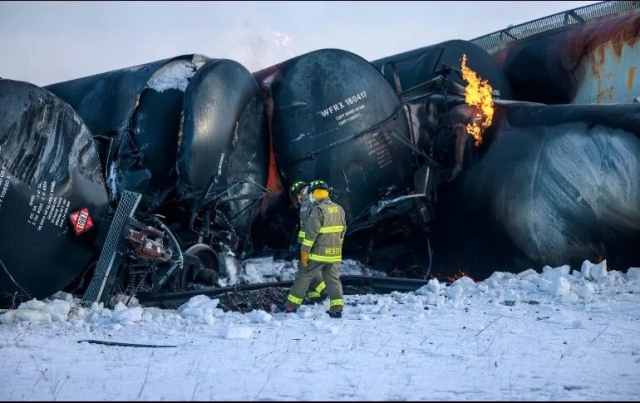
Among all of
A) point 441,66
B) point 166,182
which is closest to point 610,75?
point 441,66

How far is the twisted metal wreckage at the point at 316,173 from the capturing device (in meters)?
7.15

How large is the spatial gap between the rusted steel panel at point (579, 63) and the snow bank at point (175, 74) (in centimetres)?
653

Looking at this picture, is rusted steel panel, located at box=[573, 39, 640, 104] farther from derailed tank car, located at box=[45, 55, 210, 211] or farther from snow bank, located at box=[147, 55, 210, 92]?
derailed tank car, located at box=[45, 55, 210, 211]

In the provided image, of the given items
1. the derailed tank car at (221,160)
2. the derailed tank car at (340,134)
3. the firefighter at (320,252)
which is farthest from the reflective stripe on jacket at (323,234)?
the derailed tank car at (340,134)

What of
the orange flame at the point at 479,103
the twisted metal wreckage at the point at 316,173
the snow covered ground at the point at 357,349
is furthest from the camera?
the orange flame at the point at 479,103

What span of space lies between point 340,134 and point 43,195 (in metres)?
3.66

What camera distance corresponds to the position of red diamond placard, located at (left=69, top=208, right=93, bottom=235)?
686 cm

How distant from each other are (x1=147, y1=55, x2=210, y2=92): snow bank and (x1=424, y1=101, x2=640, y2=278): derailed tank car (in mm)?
3827

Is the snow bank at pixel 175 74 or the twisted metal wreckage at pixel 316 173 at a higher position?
the snow bank at pixel 175 74

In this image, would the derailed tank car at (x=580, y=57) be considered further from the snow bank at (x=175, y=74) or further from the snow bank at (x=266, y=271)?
the snow bank at (x=175, y=74)

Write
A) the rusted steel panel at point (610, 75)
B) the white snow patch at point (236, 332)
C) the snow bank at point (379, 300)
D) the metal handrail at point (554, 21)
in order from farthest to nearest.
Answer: the metal handrail at point (554, 21) → the rusted steel panel at point (610, 75) → the snow bank at point (379, 300) → the white snow patch at point (236, 332)

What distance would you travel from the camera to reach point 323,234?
270 inches

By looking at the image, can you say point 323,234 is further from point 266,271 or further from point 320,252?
point 266,271

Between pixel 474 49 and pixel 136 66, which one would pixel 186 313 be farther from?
pixel 474 49
